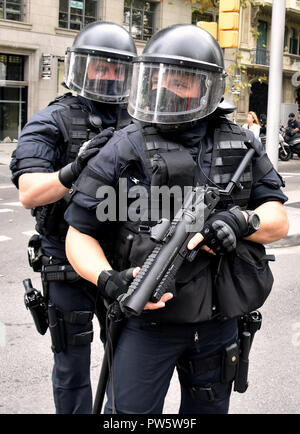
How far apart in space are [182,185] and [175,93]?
1.13 ft

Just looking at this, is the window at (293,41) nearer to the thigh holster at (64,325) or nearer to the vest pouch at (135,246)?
the thigh holster at (64,325)

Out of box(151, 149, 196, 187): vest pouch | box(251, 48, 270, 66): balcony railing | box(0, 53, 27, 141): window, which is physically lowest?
box(151, 149, 196, 187): vest pouch

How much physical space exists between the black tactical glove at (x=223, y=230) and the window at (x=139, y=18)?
20381 mm

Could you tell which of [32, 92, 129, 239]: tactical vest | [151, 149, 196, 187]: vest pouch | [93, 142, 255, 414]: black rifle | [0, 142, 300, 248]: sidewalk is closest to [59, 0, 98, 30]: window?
[0, 142, 300, 248]: sidewalk

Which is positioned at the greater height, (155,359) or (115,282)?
(115,282)

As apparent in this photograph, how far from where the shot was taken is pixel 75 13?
20.0 m

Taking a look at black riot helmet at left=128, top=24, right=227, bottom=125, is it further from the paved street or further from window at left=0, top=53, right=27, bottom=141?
window at left=0, top=53, right=27, bottom=141

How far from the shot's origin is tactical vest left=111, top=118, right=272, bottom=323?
1.86m

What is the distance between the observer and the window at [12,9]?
18.2m

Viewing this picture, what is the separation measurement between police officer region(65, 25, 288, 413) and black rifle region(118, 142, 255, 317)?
0.05 metres

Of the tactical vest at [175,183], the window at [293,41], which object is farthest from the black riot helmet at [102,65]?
the window at [293,41]

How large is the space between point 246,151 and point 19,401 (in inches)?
76.4

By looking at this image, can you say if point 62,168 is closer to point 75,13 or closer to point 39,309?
point 39,309

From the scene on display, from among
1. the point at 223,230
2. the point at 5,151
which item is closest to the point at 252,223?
the point at 223,230
